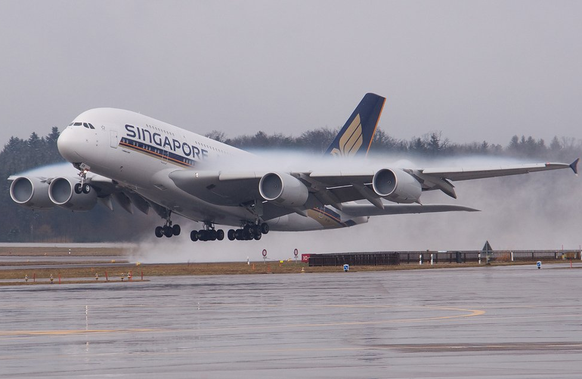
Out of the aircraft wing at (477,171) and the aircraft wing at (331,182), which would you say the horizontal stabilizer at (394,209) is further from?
the aircraft wing at (477,171)

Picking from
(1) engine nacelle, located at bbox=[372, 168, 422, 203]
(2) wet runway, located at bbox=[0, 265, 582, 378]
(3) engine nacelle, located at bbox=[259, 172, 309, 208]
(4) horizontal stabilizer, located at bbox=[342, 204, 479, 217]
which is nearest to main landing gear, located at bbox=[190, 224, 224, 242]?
(3) engine nacelle, located at bbox=[259, 172, 309, 208]

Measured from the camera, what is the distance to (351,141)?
56844 millimetres

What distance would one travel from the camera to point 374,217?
66062 millimetres

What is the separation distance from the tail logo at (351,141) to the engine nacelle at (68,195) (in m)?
15.7

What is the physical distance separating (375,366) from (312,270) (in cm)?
3725

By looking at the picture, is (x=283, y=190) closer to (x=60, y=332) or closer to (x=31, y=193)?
(x=31, y=193)

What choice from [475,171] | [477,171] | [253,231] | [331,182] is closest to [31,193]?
[253,231]

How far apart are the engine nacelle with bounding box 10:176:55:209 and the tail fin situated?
57.7 ft

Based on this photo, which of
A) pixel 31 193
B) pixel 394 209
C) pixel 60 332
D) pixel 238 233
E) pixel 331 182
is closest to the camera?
pixel 60 332

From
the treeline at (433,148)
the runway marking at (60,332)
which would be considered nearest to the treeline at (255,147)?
the treeline at (433,148)

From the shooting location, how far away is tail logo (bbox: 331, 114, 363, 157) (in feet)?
184

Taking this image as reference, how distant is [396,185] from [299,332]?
1022 inches

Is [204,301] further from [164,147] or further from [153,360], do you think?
[164,147]

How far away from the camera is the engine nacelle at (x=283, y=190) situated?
4462cm
